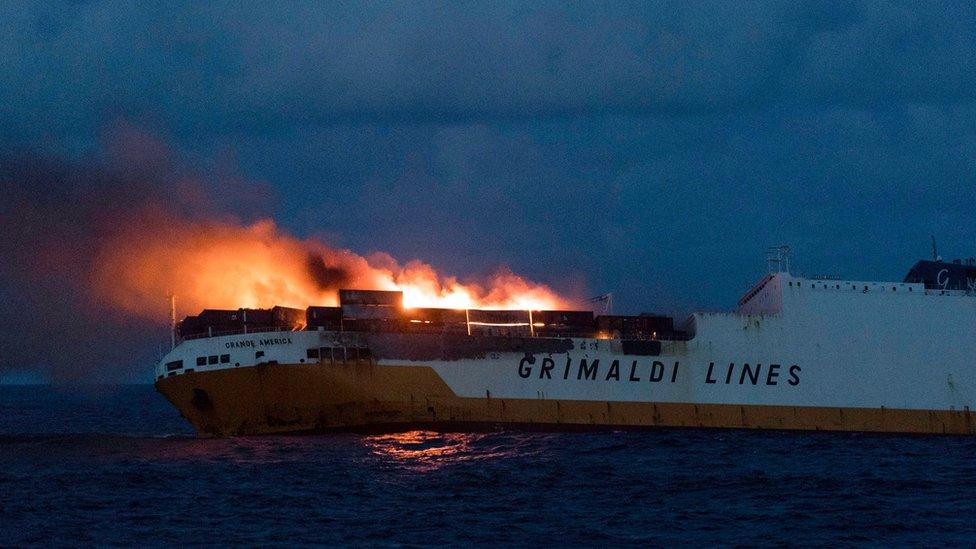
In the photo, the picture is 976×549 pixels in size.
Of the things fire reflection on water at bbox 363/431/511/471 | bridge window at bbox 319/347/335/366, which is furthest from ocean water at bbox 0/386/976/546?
bridge window at bbox 319/347/335/366

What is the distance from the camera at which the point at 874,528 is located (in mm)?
30250

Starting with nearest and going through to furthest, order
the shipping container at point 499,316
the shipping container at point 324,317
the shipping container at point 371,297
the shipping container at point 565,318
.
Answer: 1. the shipping container at point 324,317
2. the shipping container at point 371,297
3. the shipping container at point 499,316
4. the shipping container at point 565,318

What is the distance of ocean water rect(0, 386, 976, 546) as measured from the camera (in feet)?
96.4

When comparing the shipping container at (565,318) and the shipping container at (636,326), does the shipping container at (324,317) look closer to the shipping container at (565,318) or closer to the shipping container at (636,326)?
the shipping container at (565,318)

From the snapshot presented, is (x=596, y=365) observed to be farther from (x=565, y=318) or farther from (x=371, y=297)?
(x=371, y=297)

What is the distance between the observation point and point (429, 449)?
43.4m

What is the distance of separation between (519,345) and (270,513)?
20.1 metres

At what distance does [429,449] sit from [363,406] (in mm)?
4847

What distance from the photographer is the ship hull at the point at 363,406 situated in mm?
46719

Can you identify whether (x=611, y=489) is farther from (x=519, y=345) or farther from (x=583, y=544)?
(x=519, y=345)

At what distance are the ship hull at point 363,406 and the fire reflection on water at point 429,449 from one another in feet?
3.66

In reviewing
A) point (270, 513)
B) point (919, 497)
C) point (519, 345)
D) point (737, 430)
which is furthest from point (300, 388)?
point (919, 497)

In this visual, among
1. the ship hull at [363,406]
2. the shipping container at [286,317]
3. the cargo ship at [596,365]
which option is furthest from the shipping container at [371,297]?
the ship hull at [363,406]

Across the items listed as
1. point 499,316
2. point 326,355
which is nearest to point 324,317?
point 326,355
